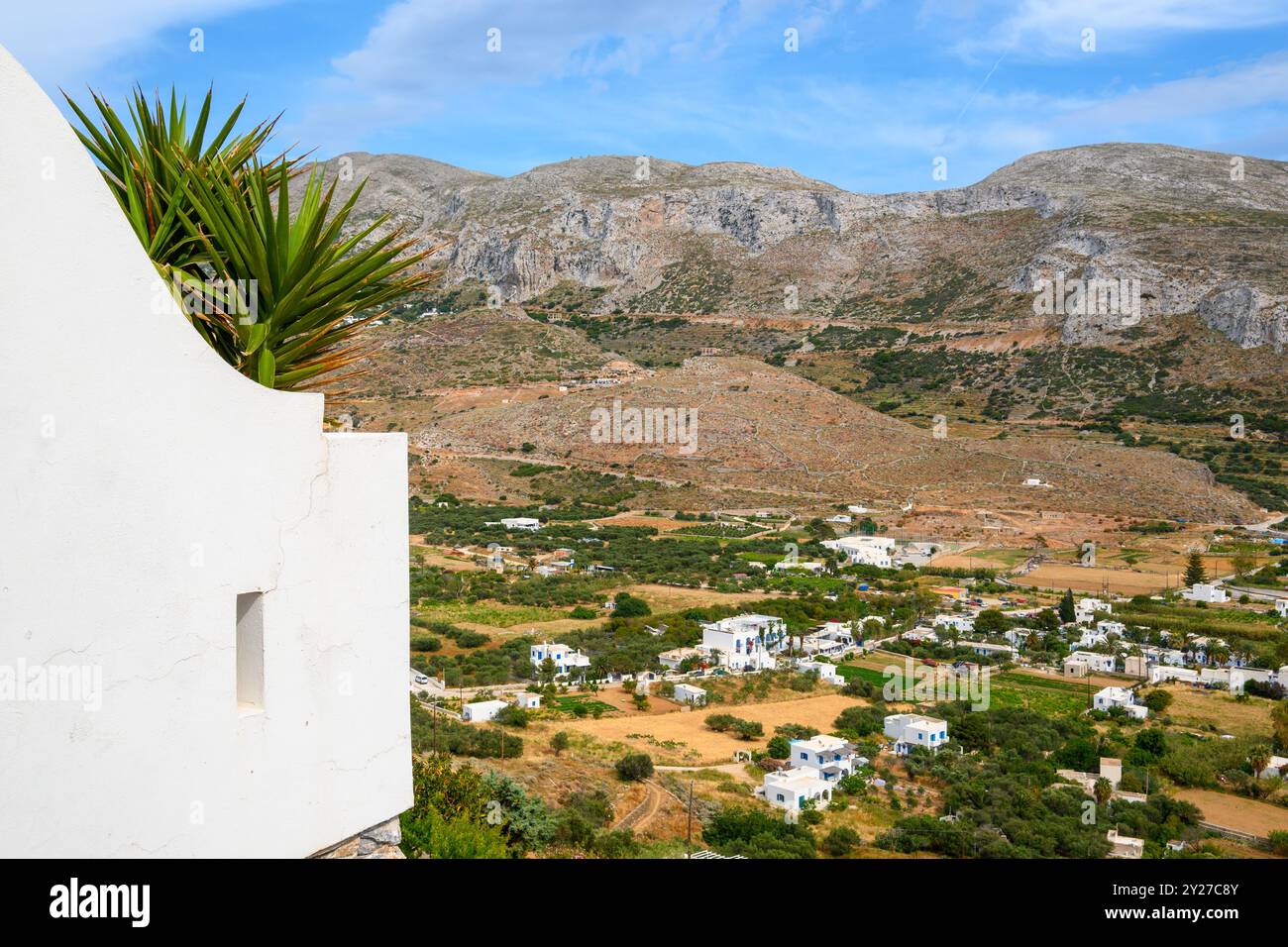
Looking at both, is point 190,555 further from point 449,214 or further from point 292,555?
point 449,214

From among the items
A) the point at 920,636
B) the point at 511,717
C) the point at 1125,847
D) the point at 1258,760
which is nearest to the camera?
the point at 1125,847

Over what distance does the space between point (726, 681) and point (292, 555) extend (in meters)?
23.3

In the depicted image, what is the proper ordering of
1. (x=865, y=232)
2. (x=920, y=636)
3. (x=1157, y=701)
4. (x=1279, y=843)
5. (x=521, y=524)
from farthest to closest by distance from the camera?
1. (x=865, y=232)
2. (x=521, y=524)
3. (x=920, y=636)
4. (x=1157, y=701)
5. (x=1279, y=843)

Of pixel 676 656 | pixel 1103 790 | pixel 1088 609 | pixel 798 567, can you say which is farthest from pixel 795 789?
pixel 798 567

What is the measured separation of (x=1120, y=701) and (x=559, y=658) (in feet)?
46.0

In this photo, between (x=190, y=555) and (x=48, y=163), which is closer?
(x=48, y=163)

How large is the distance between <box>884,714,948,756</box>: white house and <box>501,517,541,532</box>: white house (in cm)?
2730

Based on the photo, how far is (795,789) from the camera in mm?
16969

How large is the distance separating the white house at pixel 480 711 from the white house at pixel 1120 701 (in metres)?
14.8

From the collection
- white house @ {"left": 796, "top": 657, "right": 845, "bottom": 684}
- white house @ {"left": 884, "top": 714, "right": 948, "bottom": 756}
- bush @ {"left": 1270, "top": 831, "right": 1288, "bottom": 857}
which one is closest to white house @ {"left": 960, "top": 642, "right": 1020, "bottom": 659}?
white house @ {"left": 796, "top": 657, "right": 845, "bottom": 684}

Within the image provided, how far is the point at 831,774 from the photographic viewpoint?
18.9 meters

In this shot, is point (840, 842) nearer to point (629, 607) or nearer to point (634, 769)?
point (634, 769)
